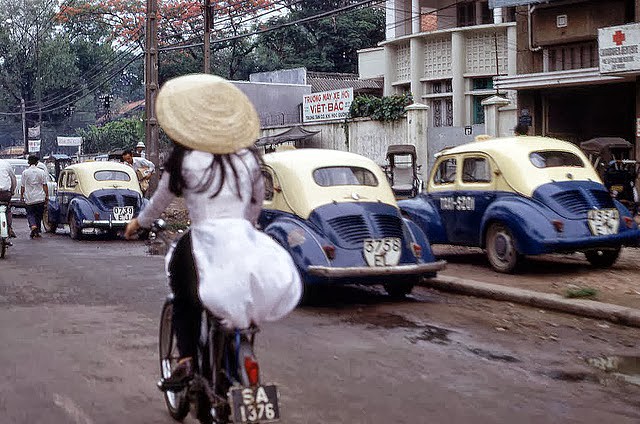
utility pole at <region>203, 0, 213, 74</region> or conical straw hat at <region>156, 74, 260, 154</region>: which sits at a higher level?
utility pole at <region>203, 0, 213, 74</region>

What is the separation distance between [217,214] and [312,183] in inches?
233

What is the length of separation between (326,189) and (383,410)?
4.88 m

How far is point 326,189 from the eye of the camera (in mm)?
10164

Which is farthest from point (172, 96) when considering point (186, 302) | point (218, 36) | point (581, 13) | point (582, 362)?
point (218, 36)

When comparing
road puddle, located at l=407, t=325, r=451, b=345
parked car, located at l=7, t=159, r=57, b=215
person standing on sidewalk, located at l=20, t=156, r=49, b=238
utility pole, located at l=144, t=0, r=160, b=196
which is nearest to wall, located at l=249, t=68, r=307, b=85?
parked car, located at l=7, t=159, r=57, b=215

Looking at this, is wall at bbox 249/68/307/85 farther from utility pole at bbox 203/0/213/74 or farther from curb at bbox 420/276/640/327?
curb at bbox 420/276/640/327

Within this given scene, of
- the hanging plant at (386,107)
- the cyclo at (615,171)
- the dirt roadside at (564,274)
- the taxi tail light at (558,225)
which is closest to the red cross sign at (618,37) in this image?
the cyclo at (615,171)

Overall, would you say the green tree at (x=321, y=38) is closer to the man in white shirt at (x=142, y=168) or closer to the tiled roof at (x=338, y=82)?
the tiled roof at (x=338, y=82)

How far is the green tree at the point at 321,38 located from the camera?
47.0m

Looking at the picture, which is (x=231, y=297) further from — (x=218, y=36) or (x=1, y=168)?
(x=218, y=36)

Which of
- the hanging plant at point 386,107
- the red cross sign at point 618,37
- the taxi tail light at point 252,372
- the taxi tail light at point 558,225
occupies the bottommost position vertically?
the taxi tail light at point 252,372

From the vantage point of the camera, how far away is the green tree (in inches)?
1849

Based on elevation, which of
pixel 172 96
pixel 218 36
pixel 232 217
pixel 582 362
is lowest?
pixel 582 362

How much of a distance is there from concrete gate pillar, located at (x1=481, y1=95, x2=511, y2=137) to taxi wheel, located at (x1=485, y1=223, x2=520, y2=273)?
51.2ft
